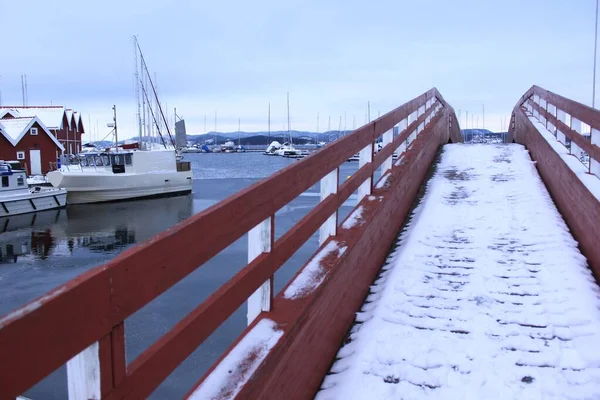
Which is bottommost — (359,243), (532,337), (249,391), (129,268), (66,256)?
(66,256)

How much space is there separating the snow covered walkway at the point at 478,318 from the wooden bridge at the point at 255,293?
0.76 ft

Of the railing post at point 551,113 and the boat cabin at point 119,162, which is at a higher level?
the railing post at point 551,113

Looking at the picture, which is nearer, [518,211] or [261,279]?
[261,279]

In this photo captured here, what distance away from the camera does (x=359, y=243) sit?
15.3 feet

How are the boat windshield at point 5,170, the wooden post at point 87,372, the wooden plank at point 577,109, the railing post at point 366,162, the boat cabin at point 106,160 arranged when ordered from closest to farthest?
the wooden post at point 87,372, the railing post at point 366,162, the wooden plank at point 577,109, the boat windshield at point 5,170, the boat cabin at point 106,160

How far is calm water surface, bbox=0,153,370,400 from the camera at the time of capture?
9.78 metres

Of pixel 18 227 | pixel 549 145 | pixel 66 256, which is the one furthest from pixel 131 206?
pixel 549 145

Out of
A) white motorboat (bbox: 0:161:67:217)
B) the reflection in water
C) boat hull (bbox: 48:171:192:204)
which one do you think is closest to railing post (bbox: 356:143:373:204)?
the reflection in water

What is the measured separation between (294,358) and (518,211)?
16.5 feet

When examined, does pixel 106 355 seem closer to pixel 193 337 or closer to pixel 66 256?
pixel 193 337

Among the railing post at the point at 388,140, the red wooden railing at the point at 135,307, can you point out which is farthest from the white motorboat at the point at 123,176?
the red wooden railing at the point at 135,307

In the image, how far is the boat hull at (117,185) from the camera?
38.2 meters

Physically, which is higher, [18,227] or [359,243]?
[359,243]

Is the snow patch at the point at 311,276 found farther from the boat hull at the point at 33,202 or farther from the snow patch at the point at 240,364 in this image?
the boat hull at the point at 33,202
